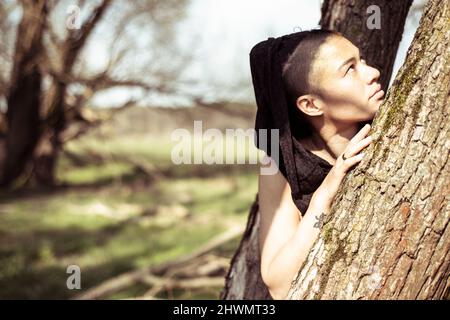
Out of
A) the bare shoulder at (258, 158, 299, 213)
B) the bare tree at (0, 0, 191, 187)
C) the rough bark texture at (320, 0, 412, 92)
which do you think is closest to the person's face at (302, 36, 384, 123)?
the bare shoulder at (258, 158, 299, 213)

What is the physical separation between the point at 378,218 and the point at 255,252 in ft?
4.10

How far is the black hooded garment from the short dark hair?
0.8 inches

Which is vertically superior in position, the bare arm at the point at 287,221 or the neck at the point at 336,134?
the neck at the point at 336,134

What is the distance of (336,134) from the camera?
1988 millimetres

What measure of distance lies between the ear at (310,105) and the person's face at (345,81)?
0.02 meters

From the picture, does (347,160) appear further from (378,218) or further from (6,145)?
(6,145)

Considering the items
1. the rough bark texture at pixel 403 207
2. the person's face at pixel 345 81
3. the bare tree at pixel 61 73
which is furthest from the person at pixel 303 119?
the bare tree at pixel 61 73

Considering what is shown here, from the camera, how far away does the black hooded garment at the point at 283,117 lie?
6.26 feet

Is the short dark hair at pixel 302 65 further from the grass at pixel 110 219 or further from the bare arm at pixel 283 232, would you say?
the grass at pixel 110 219

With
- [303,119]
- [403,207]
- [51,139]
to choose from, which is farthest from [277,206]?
[51,139]

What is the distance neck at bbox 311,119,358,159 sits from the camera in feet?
6.48

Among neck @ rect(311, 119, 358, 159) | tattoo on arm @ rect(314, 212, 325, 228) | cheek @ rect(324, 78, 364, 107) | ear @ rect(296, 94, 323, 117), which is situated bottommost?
tattoo on arm @ rect(314, 212, 325, 228)

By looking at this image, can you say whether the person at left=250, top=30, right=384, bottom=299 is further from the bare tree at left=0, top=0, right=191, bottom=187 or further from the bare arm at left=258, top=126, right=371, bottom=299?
the bare tree at left=0, top=0, right=191, bottom=187

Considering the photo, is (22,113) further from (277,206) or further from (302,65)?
(302,65)
